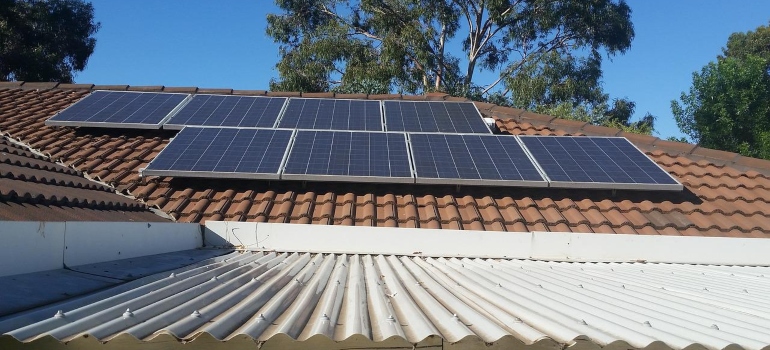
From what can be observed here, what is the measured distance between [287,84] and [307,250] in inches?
802

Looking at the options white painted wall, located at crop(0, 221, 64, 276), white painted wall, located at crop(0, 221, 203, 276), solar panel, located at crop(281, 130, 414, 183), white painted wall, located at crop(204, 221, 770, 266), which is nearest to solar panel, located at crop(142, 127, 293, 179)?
solar panel, located at crop(281, 130, 414, 183)

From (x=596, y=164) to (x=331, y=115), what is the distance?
14.8ft

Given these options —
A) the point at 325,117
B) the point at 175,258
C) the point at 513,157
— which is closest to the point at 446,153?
the point at 513,157

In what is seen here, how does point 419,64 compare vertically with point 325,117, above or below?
above

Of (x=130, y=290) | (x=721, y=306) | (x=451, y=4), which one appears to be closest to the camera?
(x=130, y=290)

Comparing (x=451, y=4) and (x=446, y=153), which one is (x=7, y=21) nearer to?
(x=451, y=4)

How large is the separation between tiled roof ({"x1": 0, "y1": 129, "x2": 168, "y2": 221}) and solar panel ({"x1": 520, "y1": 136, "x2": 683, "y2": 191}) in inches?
208

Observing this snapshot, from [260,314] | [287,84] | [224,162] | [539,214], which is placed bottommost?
[260,314]

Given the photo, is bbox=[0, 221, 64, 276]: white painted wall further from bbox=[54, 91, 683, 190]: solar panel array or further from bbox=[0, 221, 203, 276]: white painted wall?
bbox=[54, 91, 683, 190]: solar panel array

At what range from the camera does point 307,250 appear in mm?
6801

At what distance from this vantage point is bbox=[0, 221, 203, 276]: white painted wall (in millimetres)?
4059

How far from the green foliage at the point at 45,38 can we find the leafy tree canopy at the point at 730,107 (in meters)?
31.7

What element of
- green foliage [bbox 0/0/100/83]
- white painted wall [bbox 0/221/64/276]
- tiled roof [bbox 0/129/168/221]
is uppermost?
green foliage [bbox 0/0/100/83]

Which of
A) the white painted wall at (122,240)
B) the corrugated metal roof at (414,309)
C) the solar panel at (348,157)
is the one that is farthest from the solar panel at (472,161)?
the white painted wall at (122,240)
